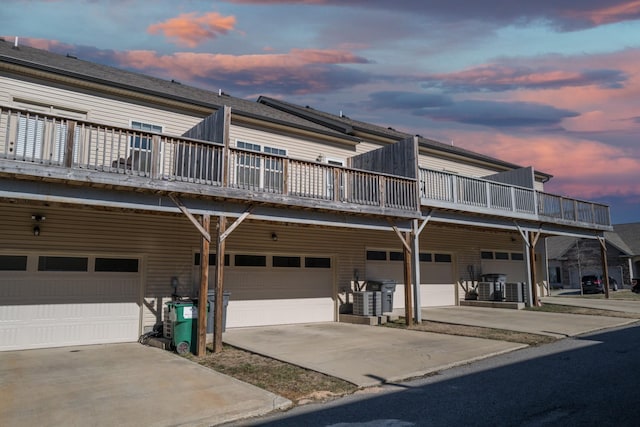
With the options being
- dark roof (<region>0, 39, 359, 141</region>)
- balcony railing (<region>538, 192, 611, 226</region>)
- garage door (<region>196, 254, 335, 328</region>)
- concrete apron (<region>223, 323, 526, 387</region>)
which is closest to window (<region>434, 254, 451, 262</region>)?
balcony railing (<region>538, 192, 611, 226</region>)

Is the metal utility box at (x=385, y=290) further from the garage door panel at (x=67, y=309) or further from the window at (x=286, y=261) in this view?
the garage door panel at (x=67, y=309)

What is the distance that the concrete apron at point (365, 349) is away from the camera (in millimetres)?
7777

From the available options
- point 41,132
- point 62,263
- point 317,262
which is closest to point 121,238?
point 62,263

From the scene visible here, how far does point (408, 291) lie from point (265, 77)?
11103mm

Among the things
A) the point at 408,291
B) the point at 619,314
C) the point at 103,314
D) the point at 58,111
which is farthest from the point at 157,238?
the point at 619,314

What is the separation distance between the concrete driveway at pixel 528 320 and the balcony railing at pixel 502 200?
3.64m

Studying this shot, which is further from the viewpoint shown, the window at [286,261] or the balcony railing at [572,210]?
the balcony railing at [572,210]

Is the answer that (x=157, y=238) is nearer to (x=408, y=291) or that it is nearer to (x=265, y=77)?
(x=408, y=291)

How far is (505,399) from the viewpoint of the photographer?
19.4 ft

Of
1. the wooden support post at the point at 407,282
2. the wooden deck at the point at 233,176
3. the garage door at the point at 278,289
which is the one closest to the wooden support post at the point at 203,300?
the wooden deck at the point at 233,176

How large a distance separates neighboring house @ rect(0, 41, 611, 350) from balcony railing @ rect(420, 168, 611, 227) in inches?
3.3

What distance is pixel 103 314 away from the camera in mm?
10852

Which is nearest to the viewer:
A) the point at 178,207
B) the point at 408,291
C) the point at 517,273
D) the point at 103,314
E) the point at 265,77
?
the point at 178,207

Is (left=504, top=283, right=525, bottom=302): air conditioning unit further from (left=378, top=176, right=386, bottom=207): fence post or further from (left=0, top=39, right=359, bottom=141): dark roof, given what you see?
(left=0, top=39, right=359, bottom=141): dark roof
